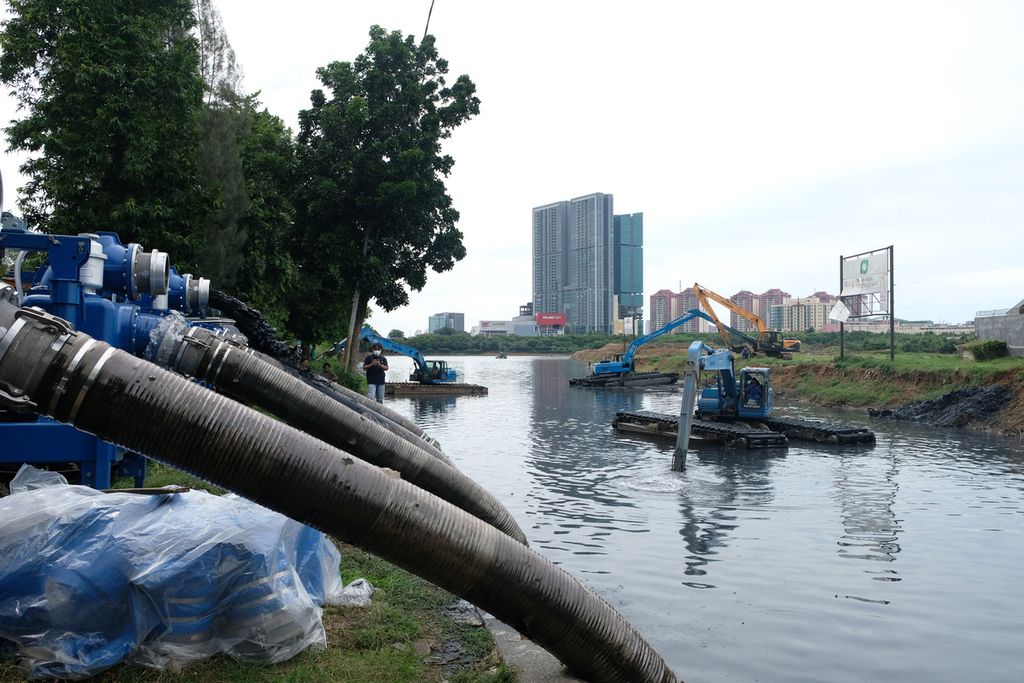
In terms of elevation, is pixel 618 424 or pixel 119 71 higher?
pixel 119 71

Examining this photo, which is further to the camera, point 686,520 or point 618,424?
point 618,424

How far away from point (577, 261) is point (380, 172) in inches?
5065

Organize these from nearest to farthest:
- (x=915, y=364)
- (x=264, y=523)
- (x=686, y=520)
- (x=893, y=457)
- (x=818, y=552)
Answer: (x=264, y=523), (x=818, y=552), (x=686, y=520), (x=893, y=457), (x=915, y=364)

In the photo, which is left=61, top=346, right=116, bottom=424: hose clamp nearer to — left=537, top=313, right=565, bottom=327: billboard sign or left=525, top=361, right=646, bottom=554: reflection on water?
left=525, top=361, right=646, bottom=554: reflection on water

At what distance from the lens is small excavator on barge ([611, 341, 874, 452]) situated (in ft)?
62.7

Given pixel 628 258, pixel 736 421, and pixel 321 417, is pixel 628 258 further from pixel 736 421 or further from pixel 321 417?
pixel 321 417

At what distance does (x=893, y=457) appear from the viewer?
18.2m

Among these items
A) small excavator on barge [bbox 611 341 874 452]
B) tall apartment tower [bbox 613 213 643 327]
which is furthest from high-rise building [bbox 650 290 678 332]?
small excavator on barge [bbox 611 341 874 452]

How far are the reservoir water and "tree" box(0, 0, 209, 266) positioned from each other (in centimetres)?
920

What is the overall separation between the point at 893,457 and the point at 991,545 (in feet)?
27.1

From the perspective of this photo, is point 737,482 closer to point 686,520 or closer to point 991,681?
point 686,520

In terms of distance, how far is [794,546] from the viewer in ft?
33.1

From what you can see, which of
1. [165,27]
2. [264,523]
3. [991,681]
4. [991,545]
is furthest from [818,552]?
[165,27]

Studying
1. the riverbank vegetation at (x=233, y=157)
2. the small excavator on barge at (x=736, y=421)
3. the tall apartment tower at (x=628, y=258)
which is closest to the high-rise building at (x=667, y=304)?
the tall apartment tower at (x=628, y=258)
